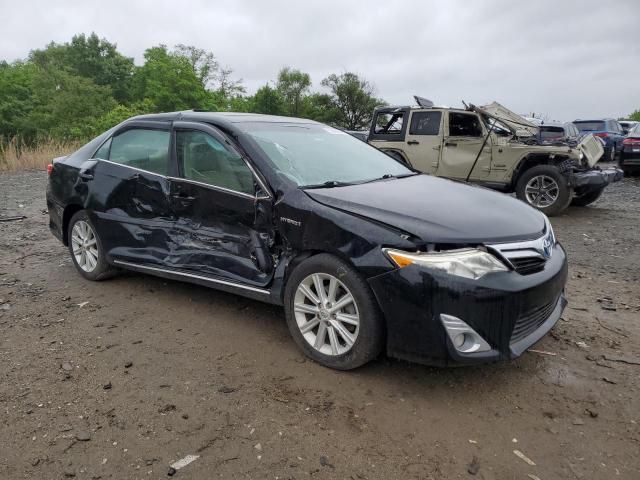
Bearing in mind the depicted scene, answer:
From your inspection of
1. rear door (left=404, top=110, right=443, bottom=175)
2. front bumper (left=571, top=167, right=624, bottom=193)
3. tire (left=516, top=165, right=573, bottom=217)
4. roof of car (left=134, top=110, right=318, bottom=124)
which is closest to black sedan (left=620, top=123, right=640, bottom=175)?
front bumper (left=571, top=167, right=624, bottom=193)

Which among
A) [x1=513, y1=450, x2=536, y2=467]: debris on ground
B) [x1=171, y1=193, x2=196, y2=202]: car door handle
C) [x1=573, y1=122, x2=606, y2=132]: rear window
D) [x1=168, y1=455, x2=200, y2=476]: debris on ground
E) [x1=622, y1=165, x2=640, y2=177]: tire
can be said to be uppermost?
[x1=573, y1=122, x2=606, y2=132]: rear window

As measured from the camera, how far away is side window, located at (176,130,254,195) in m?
3.49

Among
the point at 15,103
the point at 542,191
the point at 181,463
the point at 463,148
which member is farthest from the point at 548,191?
the point at 15,103

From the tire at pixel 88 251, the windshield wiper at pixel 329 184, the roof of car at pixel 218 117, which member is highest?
the roof of car at pixel 218 117

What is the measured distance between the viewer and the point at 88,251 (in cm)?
473

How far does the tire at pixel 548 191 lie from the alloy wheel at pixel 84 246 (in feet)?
21.5

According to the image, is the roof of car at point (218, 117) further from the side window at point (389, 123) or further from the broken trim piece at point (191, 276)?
the side window at point (389, 123)

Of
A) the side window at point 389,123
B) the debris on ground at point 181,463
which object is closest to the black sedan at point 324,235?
the debris on ground at point 181,463

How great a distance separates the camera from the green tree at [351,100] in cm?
5938

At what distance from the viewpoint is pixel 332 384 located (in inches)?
115

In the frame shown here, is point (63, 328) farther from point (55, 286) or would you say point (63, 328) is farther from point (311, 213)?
point (311, 213)

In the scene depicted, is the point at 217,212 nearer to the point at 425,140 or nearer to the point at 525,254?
the point at 525,254

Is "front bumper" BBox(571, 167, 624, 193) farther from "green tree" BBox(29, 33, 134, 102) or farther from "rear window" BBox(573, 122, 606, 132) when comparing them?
"green tree" BBox(29, 33, 134, 102)

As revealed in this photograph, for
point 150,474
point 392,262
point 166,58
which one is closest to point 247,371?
point 150,474
